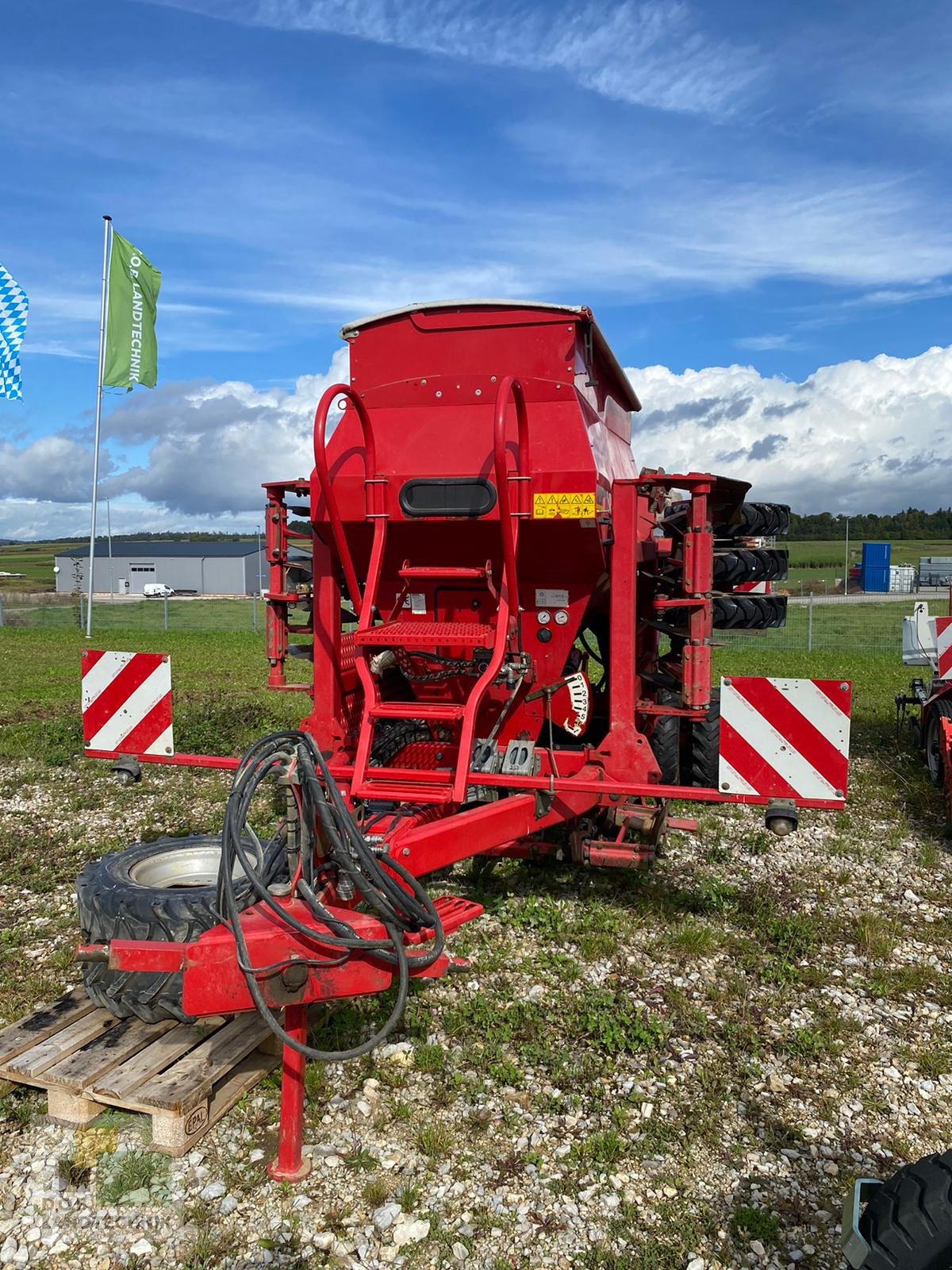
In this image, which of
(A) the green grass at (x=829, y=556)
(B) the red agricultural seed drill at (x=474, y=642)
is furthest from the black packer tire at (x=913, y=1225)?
(A) the green grass at (x=829, y=556)

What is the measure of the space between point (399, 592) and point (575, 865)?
6.76 feet

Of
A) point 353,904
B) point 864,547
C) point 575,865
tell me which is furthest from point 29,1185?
point 864,547

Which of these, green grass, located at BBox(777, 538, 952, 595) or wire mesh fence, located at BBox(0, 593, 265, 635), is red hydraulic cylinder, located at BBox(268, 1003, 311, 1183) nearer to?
wire mesh fence, located at BBox(0, 593, 265, 635)

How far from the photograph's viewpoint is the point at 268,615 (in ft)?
17.4

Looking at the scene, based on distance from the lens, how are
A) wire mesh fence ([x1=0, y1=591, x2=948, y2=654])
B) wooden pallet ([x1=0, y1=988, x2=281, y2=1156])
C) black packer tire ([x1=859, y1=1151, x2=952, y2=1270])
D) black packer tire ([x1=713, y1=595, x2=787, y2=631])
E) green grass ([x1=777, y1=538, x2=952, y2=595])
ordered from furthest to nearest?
1. green grass ([x1=777, y1=538, x2=952, y2=595])
2. wire mesh fence ([x1=0, y1=591, x2=948, y2=654])
3. black packer tire ([x1=713, y1=595, x2=787, y2=631])
4. wooden pallet ([x1=0, y1=988, x2=281, y2=1156])
5. black packer tire ([x1=859, y1=1151, x2=952, y2=1270])

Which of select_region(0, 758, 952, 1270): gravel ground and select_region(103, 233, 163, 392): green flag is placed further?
select_region(103, 233, 163, 392): green flag

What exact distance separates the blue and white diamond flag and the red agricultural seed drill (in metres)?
13.0

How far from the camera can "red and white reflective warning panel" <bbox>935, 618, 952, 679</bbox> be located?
7.72 meters

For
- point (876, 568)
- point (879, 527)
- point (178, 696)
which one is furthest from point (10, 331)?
point (879, 527)

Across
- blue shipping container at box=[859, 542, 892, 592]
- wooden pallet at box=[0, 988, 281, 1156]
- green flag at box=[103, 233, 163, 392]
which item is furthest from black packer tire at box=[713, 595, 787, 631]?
blue shipping container at box=[859, 542, 892, 592]

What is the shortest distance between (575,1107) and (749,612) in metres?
3.41

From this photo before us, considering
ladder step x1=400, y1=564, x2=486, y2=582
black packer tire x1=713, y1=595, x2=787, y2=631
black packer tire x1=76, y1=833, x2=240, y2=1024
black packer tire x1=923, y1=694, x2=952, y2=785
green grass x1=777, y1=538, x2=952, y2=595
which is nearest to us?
black packer tire x1=76, y1=833, x2=240, y2=1024

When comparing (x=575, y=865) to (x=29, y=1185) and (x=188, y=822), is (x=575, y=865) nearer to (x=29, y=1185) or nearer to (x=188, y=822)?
(x=188, y=822)

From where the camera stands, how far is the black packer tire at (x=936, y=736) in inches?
296
